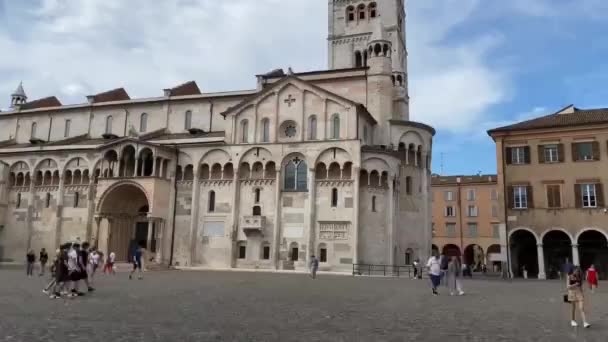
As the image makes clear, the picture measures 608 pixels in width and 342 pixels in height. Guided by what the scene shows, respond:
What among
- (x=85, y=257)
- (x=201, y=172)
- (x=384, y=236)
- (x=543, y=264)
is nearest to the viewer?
(x=85, y=257)

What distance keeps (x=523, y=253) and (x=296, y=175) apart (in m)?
17.7

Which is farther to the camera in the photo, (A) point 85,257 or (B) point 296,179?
(B) point 296,179

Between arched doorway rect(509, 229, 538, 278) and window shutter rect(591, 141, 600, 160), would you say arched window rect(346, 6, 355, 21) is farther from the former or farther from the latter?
arched doorway rect(509, 229, 538, 278)

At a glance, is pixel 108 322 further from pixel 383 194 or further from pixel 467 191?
→ pixel 467 191

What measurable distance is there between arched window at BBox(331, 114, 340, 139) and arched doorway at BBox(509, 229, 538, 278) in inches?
574

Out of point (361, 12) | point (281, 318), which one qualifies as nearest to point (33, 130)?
point (361, 12)

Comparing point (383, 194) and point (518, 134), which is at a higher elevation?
point (518, 134)

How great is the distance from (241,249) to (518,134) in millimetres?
22128

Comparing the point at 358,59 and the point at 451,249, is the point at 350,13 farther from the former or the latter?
the point at 451,249

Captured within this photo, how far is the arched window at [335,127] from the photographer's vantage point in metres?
37.8

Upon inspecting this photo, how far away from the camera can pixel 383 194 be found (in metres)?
36.7

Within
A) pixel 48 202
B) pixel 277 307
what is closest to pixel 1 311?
pixel 277 307

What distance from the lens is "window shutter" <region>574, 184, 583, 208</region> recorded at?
3303 centimetres

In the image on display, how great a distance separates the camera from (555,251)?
114ft
